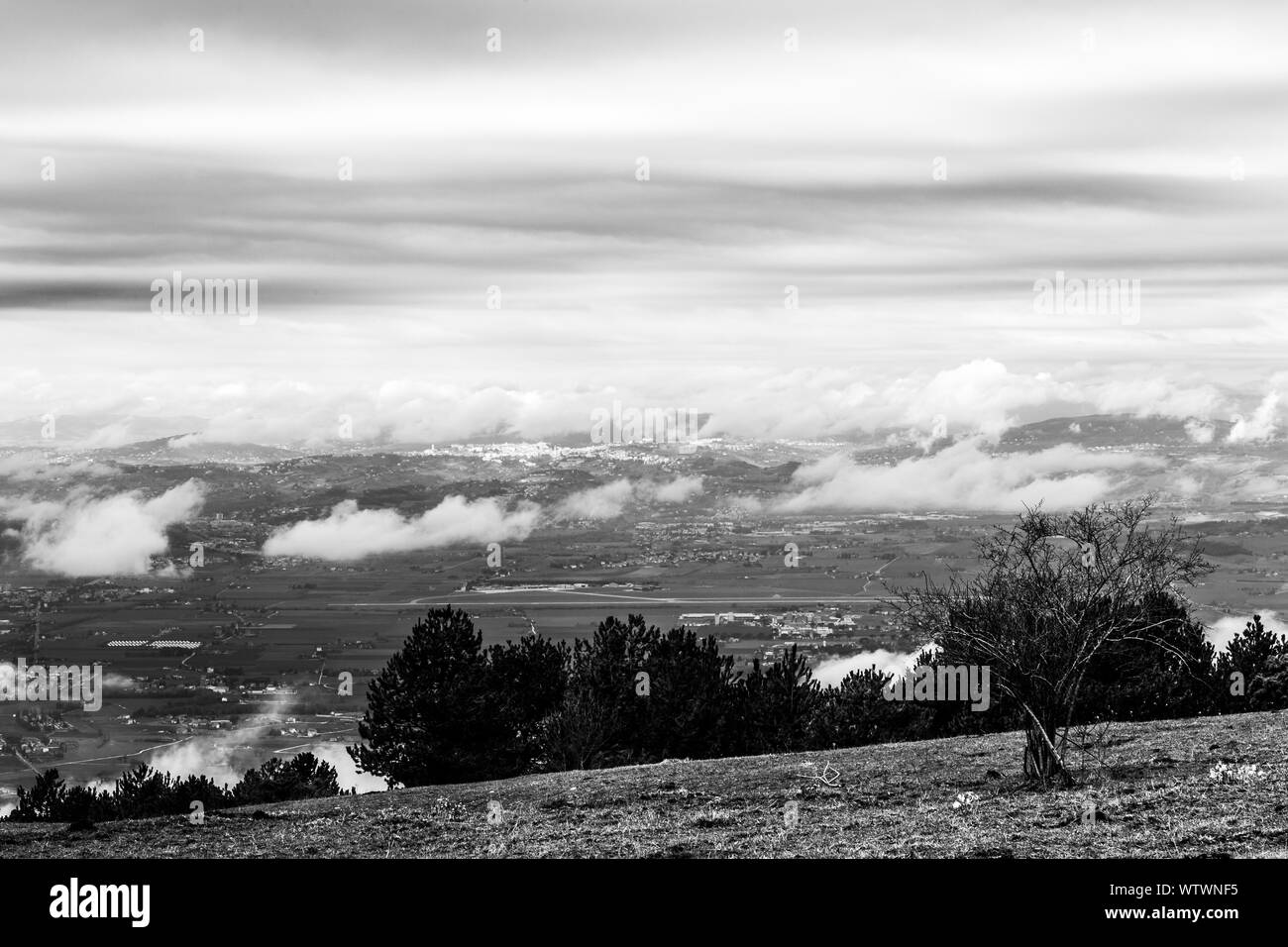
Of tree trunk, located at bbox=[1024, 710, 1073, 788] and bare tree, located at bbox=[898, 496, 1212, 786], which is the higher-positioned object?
bare tree, located at bbox=[898, 496, 1212, 786]

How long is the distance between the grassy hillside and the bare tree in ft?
5.40

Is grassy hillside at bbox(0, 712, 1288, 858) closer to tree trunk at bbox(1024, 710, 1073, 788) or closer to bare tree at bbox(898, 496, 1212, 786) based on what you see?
tree trunk at bbox(1024, 710, 1073, 788)

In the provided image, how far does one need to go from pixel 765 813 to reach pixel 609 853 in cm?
444

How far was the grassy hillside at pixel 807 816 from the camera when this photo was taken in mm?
19516

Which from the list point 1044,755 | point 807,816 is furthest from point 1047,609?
point 807,816

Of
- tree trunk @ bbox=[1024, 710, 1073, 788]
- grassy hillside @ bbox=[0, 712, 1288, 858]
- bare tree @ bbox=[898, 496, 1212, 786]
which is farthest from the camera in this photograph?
tree trunk @ bbox=[1024, 710, 1073, 788]

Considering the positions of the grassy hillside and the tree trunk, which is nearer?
the grassy hillside

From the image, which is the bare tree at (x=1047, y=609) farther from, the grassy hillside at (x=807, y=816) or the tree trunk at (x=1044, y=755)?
the grassy hillside at (x=807, y=816)

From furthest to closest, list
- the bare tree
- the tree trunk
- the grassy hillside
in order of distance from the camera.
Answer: the tree trunk < the bare tree < the grassy hillside

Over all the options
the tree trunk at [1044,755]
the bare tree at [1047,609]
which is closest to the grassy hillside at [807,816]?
the tree trunk at [1044,755]

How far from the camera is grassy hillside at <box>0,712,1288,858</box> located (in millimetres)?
19516

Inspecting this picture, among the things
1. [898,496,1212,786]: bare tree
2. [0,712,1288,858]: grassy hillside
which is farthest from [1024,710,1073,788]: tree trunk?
[0,712,1288,858]: grassy hillside

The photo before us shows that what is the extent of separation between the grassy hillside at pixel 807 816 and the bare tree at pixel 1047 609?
1646mm
